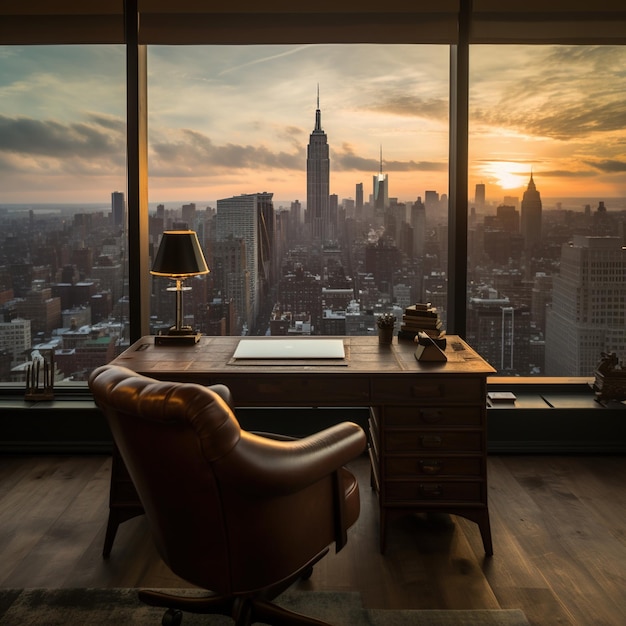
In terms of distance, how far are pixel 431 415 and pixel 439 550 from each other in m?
0.55

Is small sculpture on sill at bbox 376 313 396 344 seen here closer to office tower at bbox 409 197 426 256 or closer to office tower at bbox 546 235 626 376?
office tower at bbox 409 197 426 256

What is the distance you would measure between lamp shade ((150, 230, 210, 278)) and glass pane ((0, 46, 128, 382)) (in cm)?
100

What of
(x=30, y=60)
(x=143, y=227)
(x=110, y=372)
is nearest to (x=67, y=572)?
(x=110, y=372)

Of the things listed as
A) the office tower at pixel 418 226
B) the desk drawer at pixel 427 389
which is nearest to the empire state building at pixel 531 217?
the office tower at pixel 418 226

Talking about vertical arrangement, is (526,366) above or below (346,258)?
below

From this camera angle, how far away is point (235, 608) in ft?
7.89

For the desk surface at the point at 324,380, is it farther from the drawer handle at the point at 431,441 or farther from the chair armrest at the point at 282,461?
the chair armrest at the point at 282,461

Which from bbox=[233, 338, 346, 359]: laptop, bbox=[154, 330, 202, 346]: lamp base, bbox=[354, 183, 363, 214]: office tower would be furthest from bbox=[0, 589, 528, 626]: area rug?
bbox=[354, 183, 363, 214]: office tower

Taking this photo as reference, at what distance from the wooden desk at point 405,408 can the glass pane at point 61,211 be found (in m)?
1.37

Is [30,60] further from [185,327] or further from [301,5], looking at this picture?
Answer: [185,327]

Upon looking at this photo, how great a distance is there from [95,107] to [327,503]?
2954 millimetres

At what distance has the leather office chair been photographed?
1979mm

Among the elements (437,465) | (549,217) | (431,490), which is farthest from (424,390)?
(549,217)

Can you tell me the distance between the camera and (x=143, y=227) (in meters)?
4.27
